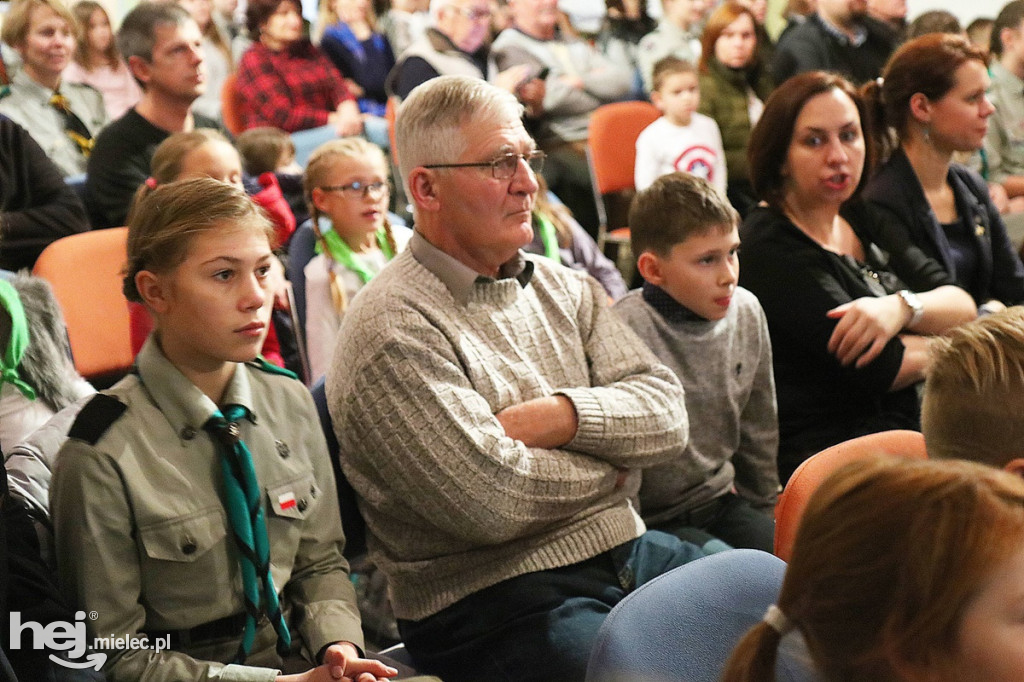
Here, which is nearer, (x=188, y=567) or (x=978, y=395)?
(x=978, y=395)

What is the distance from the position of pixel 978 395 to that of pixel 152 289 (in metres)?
1.20

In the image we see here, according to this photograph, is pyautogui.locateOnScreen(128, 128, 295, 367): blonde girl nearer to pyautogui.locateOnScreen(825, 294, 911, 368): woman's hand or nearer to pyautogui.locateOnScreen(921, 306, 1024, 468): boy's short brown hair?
pyautogui.locateOnScreen(825, 294, 911, 368): woman's hand

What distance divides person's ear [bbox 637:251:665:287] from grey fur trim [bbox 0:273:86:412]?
1175 mm

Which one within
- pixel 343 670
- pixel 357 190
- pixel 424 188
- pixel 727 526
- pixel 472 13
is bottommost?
pixel 727 526

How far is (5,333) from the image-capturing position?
1941 millimetres

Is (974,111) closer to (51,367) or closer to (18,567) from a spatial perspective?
(51,367)

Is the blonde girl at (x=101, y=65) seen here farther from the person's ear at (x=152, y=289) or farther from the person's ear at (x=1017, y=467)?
the person's ear at (x=1017, y=467)

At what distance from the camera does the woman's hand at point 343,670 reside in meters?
1.54

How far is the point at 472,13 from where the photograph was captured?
16.6 ft

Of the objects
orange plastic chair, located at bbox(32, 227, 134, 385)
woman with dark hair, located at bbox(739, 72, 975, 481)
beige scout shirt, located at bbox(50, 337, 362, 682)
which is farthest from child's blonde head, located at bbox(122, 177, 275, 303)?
woman with dark hair, located at bbox(739, 72, 975, 481)

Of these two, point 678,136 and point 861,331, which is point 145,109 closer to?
point 678,136

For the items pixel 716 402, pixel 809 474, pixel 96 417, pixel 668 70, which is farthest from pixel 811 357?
pixel 668 70

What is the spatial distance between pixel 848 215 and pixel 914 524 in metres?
2.01

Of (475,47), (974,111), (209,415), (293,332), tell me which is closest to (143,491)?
(209,415)
